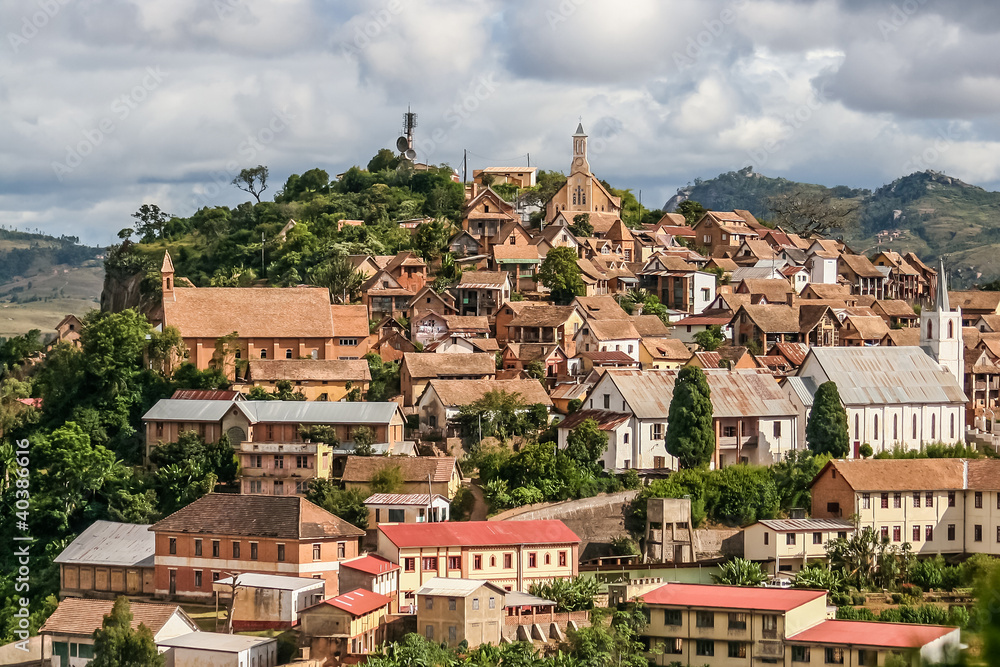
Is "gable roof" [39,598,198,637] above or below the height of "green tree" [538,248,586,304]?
below

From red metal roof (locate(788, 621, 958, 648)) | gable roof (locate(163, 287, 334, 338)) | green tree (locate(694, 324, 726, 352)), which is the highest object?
gable roof (locate(163, 287, 334, 338))

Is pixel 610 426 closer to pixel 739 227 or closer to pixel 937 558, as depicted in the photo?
pixel 937 558

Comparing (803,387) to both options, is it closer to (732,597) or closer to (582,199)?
(732,597)

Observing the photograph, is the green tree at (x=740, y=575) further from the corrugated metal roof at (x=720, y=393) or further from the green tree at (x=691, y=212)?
the green tree at (x=691, y=212)

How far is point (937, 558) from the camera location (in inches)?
1902

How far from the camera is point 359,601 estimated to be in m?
40.0

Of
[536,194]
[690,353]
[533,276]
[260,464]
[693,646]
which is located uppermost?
[536,194]

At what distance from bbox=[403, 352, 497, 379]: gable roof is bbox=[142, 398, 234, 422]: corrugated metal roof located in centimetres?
832

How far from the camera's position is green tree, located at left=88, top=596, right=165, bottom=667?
122ft

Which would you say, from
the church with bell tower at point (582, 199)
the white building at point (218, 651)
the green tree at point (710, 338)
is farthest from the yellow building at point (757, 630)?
the church with bell tower at point (582, 199)

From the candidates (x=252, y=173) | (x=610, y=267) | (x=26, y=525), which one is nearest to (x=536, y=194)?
(x=610, y=267)

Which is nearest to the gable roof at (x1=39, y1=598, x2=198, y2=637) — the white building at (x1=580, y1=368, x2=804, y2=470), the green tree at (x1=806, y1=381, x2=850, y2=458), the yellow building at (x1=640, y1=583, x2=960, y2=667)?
the yellow building at (x1=640, y1=583, x2=960, y2=667)

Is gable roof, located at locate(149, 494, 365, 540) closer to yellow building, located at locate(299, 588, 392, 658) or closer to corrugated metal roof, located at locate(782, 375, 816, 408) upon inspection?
yellow building, located at locate(299, 588, 392, 658)

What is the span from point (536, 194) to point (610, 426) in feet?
134
